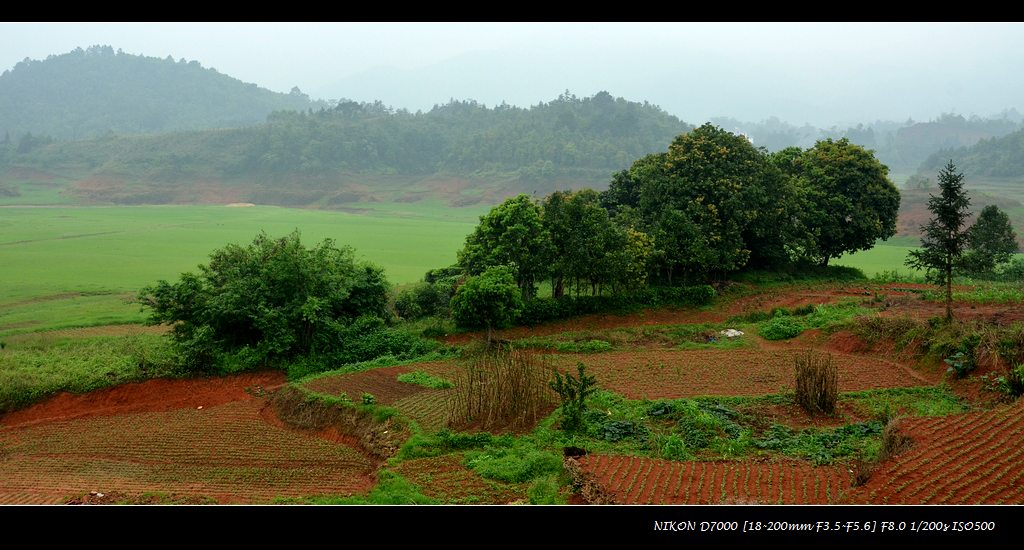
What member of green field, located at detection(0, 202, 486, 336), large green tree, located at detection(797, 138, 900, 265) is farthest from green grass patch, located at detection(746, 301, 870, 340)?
green field, located at detection(0, 202, 486, 336)

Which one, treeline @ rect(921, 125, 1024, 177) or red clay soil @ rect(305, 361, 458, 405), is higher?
treeline @ rect(921, 125, 1024, 177)

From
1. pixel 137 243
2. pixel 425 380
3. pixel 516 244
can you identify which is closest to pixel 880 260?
pixel 516 244

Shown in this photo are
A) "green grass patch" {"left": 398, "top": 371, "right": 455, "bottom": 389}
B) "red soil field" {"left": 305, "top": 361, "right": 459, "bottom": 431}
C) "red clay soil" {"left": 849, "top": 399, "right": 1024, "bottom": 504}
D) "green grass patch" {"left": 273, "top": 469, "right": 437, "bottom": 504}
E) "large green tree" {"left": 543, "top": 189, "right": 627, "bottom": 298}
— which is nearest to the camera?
"red clay soil" {"left": 849, "top": 399, "right": 1024, "bottom": 504}

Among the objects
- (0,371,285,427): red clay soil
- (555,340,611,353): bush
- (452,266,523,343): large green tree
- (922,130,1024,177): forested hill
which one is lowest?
(0,371,285,427): red clay soil

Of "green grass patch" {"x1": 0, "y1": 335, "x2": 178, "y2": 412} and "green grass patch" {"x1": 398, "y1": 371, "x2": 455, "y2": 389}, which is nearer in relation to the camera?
"green grass patch" {"x1": 398, "y1": 371, "x2": 455, "y2": 389}

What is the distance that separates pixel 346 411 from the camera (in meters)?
11.4

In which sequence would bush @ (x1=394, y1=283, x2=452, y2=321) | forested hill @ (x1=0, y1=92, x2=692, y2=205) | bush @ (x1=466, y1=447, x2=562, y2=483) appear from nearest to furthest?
bush @ (x1=466, y1=447, x2=562, y2=483) < bush @ (x1=394, y1=283, x2=452, y2=321) < forested hill @ (x1=0, y1=92, x2=692, y2=205)

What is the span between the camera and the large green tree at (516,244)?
1692 cm

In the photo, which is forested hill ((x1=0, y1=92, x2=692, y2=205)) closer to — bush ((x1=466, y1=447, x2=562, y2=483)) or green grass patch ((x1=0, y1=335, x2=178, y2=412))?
green grass patch ((x1=0, y1=335, x2=178, y2=412))

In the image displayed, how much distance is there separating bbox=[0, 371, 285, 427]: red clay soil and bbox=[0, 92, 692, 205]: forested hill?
47.5 meters

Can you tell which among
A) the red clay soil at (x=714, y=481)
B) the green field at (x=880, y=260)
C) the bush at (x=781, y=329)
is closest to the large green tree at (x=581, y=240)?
the bush at (x=781, y=329)

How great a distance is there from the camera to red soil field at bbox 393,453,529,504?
7.09 m

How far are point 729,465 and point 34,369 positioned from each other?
12587 millimetres
